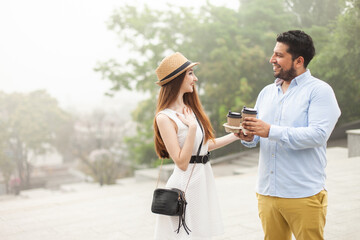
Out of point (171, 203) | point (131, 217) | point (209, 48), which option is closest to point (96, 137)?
point (209, 48)

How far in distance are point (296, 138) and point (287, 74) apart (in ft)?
1.23

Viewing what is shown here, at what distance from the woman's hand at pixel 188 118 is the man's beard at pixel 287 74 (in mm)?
536

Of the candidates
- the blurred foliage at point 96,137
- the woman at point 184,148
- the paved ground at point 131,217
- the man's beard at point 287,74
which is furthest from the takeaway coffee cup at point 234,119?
the blurred foliage at point 96,137

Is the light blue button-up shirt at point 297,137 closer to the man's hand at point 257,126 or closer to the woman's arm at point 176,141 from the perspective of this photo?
the man's hand at point 257,126

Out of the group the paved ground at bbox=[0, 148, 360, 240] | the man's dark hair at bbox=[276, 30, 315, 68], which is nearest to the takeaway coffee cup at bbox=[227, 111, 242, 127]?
the man's dark hair at bbox=[276, 30, 315, 68]

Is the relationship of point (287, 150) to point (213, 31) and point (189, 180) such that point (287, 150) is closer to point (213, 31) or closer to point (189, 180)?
point (189, 180)

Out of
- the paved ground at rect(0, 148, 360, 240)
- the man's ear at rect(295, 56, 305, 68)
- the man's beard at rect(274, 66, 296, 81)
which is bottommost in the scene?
the paved ground at rect(0, 148, 360, 240)

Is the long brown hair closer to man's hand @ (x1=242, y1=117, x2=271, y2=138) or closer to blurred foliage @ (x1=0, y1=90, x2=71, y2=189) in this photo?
man's hand @ (x1=242, y1=117, x2=271, y2=138)

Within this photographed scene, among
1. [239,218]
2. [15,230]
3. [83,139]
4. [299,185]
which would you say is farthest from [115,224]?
[83,139]

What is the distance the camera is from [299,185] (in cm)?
205

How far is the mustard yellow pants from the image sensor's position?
2033 millimetres

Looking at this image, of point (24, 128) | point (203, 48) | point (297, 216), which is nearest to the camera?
point (297, 216)

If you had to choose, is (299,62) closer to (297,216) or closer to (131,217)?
(297,216)

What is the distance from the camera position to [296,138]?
1.92 m
